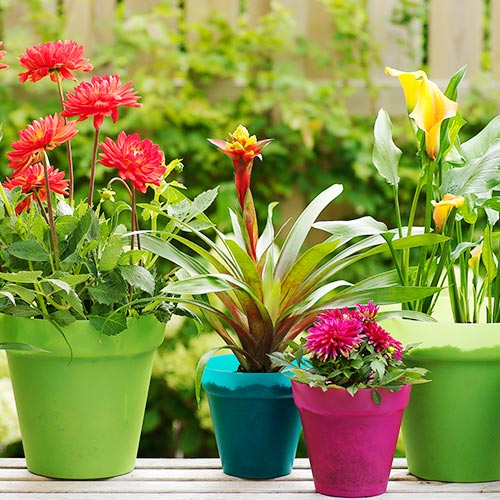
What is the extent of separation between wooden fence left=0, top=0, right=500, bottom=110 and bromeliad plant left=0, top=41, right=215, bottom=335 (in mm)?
1650

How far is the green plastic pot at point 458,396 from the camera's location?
0.99m

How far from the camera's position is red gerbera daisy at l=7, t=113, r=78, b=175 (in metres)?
0.94

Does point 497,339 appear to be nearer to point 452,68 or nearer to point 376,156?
point 376,156

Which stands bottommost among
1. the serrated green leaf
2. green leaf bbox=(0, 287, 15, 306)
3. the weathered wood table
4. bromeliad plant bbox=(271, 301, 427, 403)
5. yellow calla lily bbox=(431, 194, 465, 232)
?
the weathered wood table

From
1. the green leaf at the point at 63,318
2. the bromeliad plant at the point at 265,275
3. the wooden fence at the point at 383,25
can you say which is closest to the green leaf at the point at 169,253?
the bromeliad plant at the point at 265,275

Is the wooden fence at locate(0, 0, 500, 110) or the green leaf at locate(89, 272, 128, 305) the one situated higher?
the wooden fence at locate(0, 0, 500, 110)

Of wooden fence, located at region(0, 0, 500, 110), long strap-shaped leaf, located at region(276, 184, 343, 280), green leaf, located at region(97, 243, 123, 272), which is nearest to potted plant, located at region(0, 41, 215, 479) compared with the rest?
green leaf, located at region(97, 243, 123, 272)

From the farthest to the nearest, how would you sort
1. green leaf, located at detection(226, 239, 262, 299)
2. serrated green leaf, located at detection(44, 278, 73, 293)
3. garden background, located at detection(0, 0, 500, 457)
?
garden background, located at detection(0, 0, 500, 457), green leaf, located at detection(226, 239, 262, 299), serrated green leaf, located at detection(44, 278, 73, 293)

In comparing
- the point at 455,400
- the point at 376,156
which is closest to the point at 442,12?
the point at 376,156

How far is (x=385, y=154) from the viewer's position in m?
1.09

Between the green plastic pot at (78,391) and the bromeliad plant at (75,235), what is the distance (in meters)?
0.02

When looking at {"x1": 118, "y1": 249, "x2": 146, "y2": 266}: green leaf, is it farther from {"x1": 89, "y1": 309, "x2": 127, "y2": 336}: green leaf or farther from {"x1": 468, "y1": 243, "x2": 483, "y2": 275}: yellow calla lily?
{"x1": 468, "y1": 243, "x2": 483, "y2": 275}: yellow calla lily

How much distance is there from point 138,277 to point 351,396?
251 mm

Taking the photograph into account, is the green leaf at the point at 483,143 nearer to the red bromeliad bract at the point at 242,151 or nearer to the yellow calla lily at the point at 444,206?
the yellow calla lily at the point at 444,206
